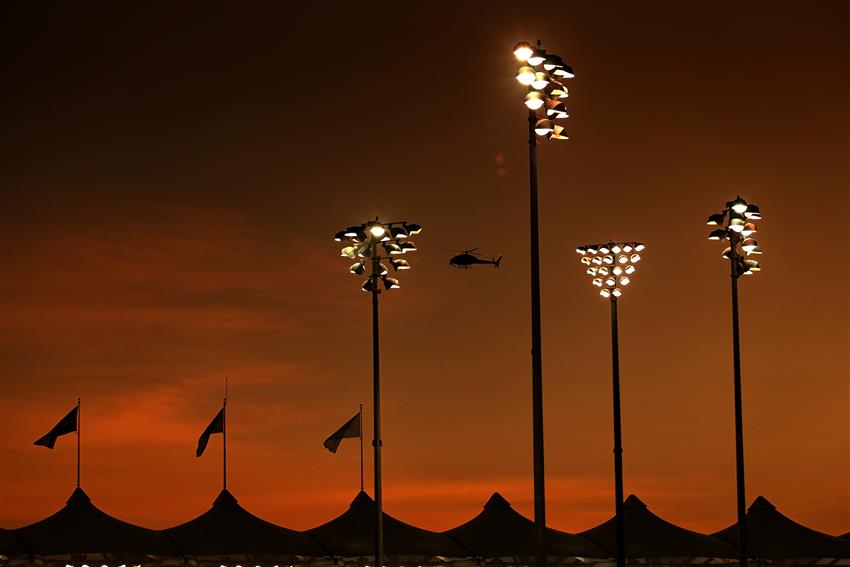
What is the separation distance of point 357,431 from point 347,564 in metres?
14.3

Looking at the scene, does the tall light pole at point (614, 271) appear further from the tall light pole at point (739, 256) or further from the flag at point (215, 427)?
the flag at point (215, 427)

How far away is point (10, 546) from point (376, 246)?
24452 mm

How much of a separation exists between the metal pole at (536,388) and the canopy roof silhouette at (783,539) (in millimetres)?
36990

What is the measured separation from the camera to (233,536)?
176 feet

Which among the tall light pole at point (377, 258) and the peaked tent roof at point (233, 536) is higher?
the tall light pole at point (377, 258)

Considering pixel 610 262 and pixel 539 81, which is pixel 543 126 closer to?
pixel 539 81

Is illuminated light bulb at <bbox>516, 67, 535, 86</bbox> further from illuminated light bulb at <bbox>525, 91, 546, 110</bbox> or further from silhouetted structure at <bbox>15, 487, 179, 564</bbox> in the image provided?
silhouetted structure at <bbox>15, 487, 179, 564</bbox>

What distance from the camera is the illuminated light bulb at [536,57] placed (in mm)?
24625

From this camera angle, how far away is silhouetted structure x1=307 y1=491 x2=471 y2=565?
2169 inches

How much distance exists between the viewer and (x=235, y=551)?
2099 inches

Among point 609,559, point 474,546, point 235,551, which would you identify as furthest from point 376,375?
point 609,559

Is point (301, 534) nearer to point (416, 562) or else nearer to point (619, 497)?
point (416, 562)

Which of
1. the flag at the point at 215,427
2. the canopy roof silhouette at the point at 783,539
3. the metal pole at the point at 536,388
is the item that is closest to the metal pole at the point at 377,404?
the metal pole at the point at 536,388

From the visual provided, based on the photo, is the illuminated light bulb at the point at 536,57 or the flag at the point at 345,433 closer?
the illuminated light bulb at the point at 536,57
